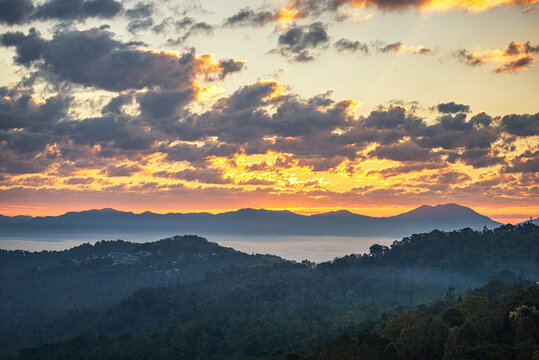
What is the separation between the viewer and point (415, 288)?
412 feet

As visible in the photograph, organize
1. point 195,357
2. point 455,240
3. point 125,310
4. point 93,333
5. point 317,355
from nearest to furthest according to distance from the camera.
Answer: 1. point 317,355
2. point 195,357
3. point 93,333
4. point 125,310
5. point 455,240

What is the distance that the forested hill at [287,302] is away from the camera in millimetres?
101375

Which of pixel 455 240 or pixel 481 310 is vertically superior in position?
pixel 455 240

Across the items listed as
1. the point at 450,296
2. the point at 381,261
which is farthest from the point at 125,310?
the point at 450,296

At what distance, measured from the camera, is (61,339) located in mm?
128250

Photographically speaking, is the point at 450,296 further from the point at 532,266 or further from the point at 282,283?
the point at 282,283

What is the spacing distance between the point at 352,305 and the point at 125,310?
61196mm

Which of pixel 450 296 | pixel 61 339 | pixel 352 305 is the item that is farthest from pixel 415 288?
pixel 61 339

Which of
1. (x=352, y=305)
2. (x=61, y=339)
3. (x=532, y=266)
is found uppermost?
(x=532, y=266)

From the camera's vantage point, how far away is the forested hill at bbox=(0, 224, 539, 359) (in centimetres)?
10138

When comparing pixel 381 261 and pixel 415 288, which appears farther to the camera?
pixel 381 261

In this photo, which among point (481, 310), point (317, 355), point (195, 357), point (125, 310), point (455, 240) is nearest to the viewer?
point (317, 355)

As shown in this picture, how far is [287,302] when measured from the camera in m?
134

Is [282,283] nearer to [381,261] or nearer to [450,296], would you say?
[381,261]
